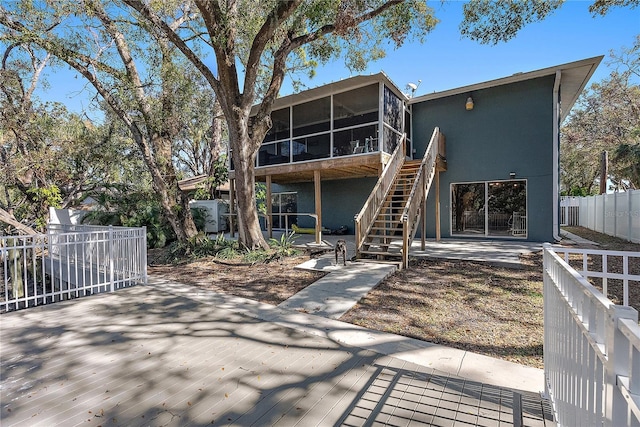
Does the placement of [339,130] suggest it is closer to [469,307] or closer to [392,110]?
[392,110]

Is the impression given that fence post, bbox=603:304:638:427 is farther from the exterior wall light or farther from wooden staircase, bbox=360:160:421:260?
the exterior wall light

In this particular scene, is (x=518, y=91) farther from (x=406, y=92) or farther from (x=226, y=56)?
(x=226, y=56)

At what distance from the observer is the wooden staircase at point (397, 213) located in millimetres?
6889

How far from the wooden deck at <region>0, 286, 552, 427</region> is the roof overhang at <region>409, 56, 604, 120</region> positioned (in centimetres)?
968

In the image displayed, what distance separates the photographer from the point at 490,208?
33.9ft

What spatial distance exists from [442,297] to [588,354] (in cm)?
371

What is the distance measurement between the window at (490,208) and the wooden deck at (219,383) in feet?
29.3

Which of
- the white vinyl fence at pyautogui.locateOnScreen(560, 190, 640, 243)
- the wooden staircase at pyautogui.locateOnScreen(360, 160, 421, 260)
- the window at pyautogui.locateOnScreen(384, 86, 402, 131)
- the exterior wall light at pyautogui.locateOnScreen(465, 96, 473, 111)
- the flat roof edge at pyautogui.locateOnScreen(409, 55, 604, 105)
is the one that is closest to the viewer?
the wooden staircase at pyautogui.locateOnScreen(360, 160, 421, 260)

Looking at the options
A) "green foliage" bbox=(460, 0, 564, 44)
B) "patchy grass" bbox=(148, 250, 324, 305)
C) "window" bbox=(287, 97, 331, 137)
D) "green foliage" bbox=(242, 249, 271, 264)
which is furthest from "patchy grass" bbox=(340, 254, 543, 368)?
"window" bbox=(287, 97, 331, 137)

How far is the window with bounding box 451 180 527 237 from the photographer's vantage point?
32.7 ft

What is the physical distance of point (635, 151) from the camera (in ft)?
41.8

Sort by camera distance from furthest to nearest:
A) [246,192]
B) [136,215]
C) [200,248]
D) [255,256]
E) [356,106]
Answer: [136,215] → [356,106] → [200,248] → [246,192] → [255,256]

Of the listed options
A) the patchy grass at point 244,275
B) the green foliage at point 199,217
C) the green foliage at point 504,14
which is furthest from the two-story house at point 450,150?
the green foliage at point 199,217

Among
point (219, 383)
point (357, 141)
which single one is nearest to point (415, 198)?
point (357, 141)
